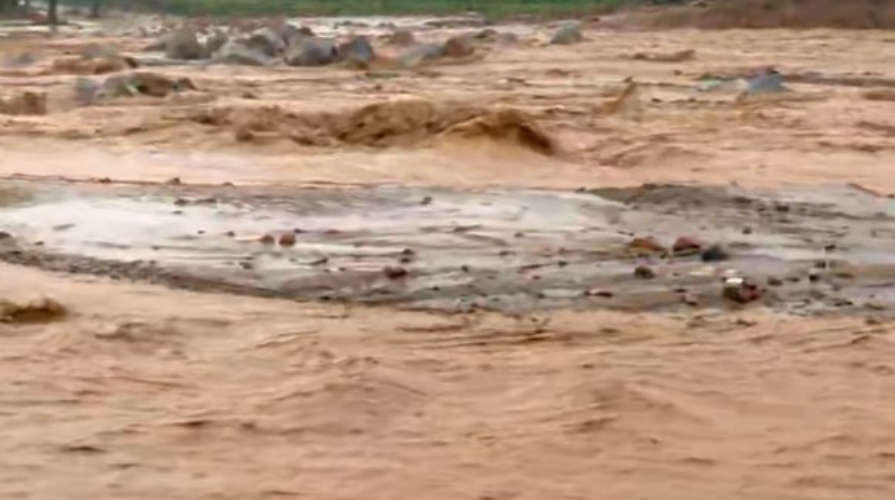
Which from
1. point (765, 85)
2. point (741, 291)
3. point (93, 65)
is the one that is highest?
point (741, 291)

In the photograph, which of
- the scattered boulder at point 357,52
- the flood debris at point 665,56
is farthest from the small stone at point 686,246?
the flood debris at point 665,56

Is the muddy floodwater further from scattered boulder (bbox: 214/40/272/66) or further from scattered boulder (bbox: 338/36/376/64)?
scattered boulder (bbox: 214/40/272/66)

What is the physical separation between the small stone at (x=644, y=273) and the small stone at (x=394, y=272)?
1200 millimetres

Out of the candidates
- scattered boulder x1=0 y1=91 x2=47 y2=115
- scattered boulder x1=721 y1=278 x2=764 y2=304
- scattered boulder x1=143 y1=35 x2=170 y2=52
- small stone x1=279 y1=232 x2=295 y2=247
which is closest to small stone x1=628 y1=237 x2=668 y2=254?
scattered boulder x1=721 y1=278 x2=764 y2=304

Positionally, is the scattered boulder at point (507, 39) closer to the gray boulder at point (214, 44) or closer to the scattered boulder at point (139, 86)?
the gray boulder at point (214, 44)

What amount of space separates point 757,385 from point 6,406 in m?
2.87

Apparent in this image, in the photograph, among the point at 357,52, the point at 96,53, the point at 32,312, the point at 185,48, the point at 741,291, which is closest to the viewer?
the point at 32,312

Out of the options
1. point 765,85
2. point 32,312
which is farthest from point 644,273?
point 765,85

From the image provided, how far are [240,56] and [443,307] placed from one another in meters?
25.8

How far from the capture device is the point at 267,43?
34.9 m

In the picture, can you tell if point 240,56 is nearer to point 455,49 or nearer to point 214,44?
point 214,44

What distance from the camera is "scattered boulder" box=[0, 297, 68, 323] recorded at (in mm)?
8523

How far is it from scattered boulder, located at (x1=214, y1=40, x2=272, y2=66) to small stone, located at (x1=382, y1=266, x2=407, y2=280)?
24.2 meters

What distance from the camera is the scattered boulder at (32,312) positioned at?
8523 mm
